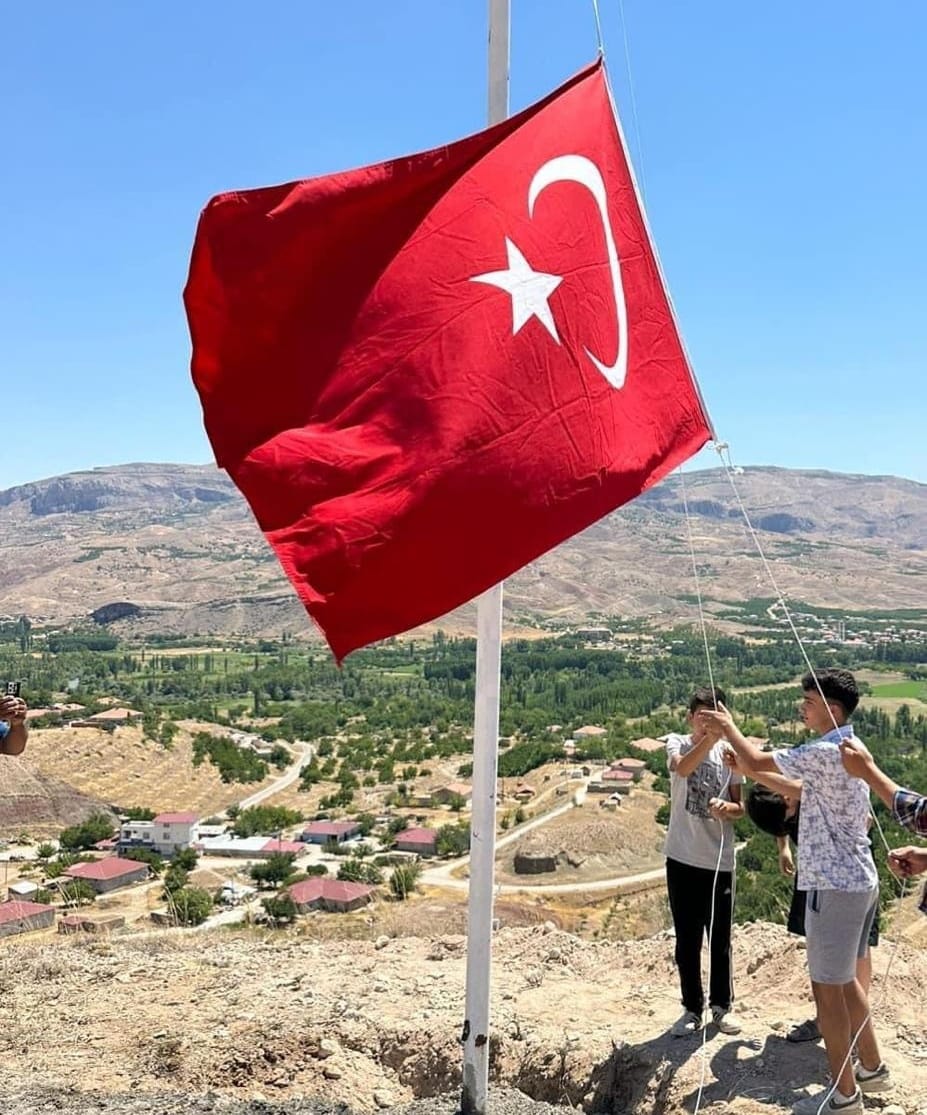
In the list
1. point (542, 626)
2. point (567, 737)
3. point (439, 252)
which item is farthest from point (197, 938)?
point (542, 626)

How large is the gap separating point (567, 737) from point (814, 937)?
70262 mm

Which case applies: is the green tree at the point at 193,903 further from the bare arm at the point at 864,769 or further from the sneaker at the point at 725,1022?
the bare arm at the point at 864,769

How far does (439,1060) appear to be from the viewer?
18.3 ft

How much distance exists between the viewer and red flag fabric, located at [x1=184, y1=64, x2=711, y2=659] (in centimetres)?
397

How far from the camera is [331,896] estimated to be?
87.7 feet

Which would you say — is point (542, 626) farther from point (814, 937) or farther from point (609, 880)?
point (814, 937)

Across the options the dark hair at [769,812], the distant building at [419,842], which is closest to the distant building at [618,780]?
the distant building at [419,842]

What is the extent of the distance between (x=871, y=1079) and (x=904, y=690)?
4195 inches

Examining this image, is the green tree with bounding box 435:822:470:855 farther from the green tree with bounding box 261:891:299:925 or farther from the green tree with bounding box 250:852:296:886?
the green tree with bounding box 261:891:299:925

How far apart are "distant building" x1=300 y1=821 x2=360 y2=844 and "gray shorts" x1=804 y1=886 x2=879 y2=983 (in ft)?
132

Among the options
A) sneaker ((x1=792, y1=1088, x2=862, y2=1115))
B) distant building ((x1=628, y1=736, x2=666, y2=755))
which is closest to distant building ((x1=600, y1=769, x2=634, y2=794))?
distant building ((x1=628, y1=736, x2=666, y2=755))

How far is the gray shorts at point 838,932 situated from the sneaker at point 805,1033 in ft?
3.99

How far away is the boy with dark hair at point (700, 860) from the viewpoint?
525 cm

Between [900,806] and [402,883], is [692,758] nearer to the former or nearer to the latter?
[900,806]
